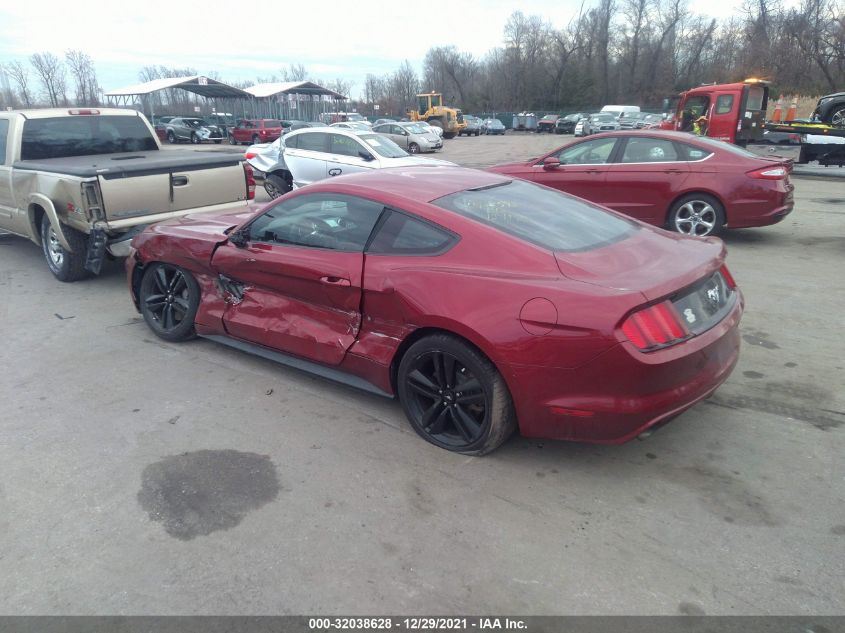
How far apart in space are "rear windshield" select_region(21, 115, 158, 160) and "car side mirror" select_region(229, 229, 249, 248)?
4810 millimetres

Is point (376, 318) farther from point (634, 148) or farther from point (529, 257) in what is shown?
point (634, 148)

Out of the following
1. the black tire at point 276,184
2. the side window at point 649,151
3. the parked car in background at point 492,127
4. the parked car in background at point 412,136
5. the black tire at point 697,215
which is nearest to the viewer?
the black tire at point 697,215

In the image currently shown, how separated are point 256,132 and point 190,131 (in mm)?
4815

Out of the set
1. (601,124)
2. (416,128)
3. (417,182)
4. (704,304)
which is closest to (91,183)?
(417,182)

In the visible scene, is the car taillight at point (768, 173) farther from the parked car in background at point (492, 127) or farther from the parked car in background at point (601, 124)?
the parked car in background at point (492, 127)

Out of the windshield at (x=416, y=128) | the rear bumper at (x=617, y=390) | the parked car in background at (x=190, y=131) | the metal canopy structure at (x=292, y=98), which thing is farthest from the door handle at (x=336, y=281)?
the metal canopy structure at (x=292, y=98)

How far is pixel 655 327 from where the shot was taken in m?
2.98

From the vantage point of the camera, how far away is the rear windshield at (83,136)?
7.65 m

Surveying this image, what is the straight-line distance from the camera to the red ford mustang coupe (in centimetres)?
298

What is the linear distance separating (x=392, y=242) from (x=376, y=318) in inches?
18.3

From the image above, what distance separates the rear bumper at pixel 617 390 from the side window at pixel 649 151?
19.3 ft

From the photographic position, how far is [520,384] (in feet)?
10.2

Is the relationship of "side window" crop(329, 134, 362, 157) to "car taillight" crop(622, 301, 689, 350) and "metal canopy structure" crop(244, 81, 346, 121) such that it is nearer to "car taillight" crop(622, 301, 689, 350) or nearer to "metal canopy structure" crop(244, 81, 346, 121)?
"car taillight" crop(622, 301, 689, 350)

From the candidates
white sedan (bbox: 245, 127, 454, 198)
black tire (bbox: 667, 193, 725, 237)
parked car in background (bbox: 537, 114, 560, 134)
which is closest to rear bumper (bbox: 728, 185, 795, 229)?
black tire (bbox: 667, 193, 725, 237)
